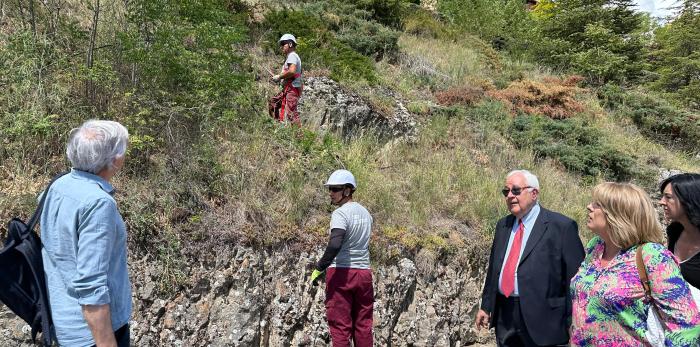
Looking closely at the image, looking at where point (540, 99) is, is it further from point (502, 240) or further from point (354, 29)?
point (502, 240)

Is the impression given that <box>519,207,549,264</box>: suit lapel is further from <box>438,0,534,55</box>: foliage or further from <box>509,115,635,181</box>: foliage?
<box>438,0,534,55</box>: foliage

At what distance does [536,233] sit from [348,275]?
5.37 ft

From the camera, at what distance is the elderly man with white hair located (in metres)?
2.07

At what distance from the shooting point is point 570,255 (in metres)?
3.32

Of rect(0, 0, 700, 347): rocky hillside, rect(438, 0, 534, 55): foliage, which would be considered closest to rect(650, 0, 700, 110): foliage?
rect(438, 0, 534, 55): foliage

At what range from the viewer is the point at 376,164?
716 centimetres

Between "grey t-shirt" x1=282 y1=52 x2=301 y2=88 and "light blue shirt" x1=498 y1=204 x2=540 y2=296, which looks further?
"grey t-shirt" x1=282 y1=52 x2=301 y2=88

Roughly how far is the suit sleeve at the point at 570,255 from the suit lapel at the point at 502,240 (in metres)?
0.40

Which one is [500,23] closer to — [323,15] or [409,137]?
[323,15]

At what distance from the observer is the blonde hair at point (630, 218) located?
8.54 feet

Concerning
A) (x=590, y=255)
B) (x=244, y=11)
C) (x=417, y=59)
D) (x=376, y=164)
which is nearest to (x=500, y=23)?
(x=417, y=59)

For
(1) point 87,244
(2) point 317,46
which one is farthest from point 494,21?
(1) point 87,244

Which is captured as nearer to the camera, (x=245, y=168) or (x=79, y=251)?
(x=79, y=251)

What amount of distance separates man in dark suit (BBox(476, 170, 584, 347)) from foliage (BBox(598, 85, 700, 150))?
1120 centimetres
